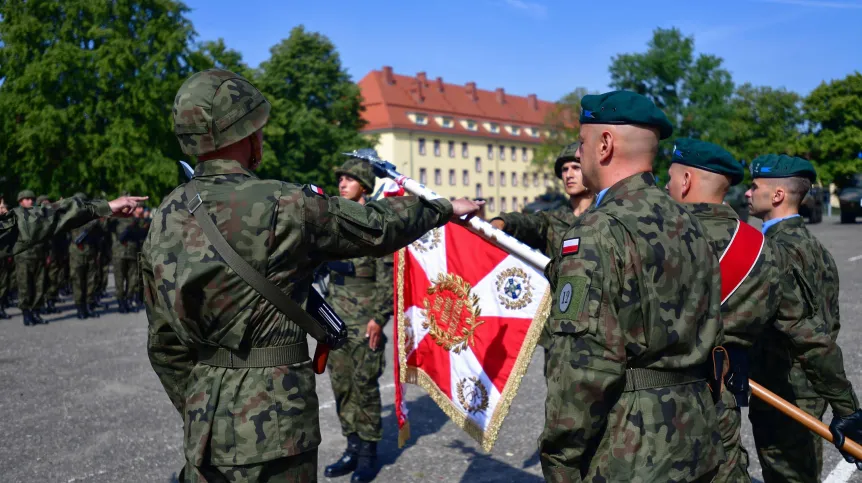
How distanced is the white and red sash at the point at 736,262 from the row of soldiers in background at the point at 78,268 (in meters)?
13.9

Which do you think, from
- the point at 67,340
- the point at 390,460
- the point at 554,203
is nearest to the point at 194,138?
the point at 390,460

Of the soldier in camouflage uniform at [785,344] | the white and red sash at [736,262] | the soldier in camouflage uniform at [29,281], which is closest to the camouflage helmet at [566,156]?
the soldier in camouflage uniform at [785,344]

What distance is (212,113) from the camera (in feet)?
10.3

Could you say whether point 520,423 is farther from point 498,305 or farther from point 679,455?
point 679,455

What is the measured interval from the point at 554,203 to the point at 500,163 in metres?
46.1

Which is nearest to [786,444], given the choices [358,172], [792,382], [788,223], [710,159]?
[792,382]

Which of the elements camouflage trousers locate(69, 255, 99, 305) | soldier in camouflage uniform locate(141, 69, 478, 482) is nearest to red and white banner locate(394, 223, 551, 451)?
soldier in camouflage uniform locate(141, 69, 478, 482)

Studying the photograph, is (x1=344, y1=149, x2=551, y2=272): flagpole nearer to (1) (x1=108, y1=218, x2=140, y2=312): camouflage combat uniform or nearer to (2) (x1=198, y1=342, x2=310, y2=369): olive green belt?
(2) (x1=198, y1=342, x2=310, y2=369): olive green belt

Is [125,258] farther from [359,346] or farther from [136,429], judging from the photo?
[359,346]

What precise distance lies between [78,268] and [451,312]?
12906 millimetres

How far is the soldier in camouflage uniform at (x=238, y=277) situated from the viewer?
3.00 meters

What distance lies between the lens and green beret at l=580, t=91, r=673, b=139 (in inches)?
110

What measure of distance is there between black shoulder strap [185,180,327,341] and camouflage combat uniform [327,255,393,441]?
3.10 metres

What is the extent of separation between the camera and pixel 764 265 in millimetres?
3486
